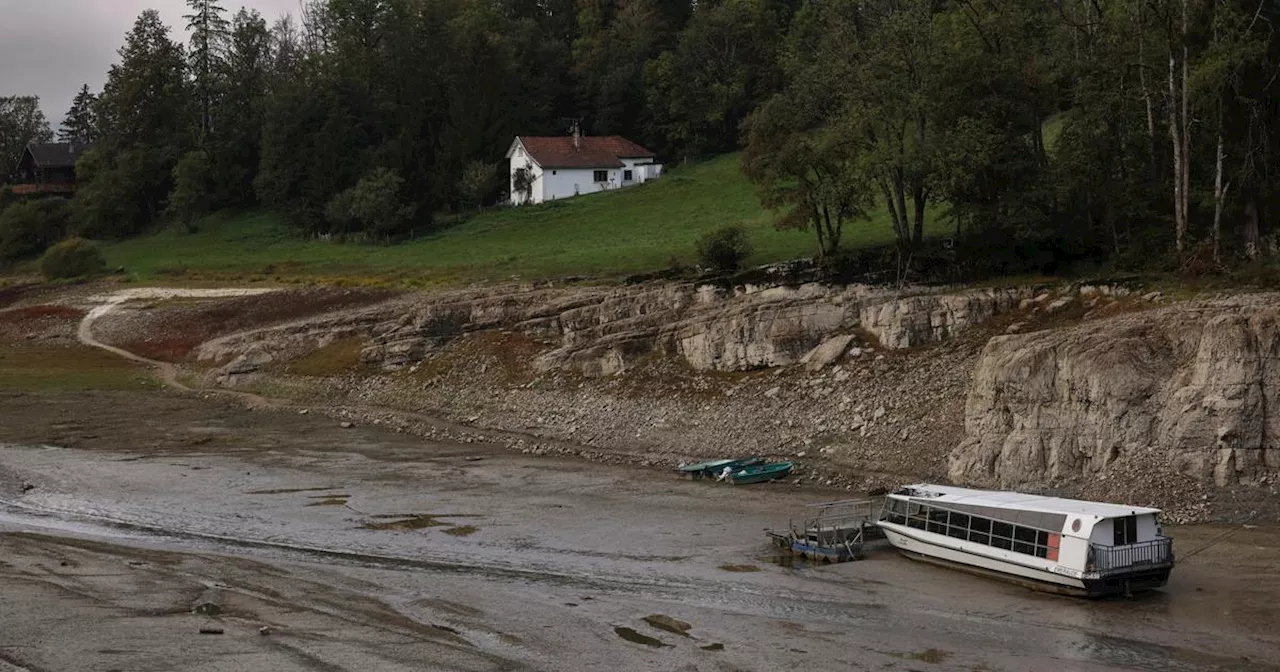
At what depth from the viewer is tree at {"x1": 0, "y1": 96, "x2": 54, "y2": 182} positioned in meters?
153

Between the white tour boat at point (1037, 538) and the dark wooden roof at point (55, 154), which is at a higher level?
the dark wooden roof at point (55, 154)

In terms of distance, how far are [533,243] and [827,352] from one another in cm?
4130

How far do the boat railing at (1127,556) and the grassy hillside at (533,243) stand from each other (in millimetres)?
36257

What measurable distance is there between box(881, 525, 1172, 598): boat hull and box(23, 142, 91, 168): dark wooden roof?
13020 cm

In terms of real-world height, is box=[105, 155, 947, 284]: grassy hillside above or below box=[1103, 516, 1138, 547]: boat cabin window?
above

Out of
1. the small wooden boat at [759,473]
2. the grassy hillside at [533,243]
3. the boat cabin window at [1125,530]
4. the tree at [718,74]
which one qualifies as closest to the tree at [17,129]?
the grassy hillside at [533,243]

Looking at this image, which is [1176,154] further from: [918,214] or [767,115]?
[767,115]

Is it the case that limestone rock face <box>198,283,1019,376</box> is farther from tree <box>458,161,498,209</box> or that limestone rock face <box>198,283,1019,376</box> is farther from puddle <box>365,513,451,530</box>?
tree <box>458,161,498,209</box>

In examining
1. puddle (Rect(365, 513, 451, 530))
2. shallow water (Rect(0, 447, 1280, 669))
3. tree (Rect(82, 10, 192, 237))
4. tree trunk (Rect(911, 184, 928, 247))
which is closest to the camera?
shallow water (Rect(0, 447, 1280, 669))

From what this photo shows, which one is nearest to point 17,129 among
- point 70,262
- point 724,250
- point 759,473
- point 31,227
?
point 31,227

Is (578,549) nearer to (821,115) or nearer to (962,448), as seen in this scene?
(962,448)

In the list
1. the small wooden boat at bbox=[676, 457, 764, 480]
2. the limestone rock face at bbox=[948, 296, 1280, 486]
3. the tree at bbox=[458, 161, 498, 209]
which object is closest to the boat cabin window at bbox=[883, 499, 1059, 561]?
the limestone rock face at bbox=[948, 296, 1280, 486]

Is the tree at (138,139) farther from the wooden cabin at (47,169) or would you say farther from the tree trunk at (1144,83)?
the tree trunk at (1144,83)

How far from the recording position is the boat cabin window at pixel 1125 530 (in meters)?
30.2
